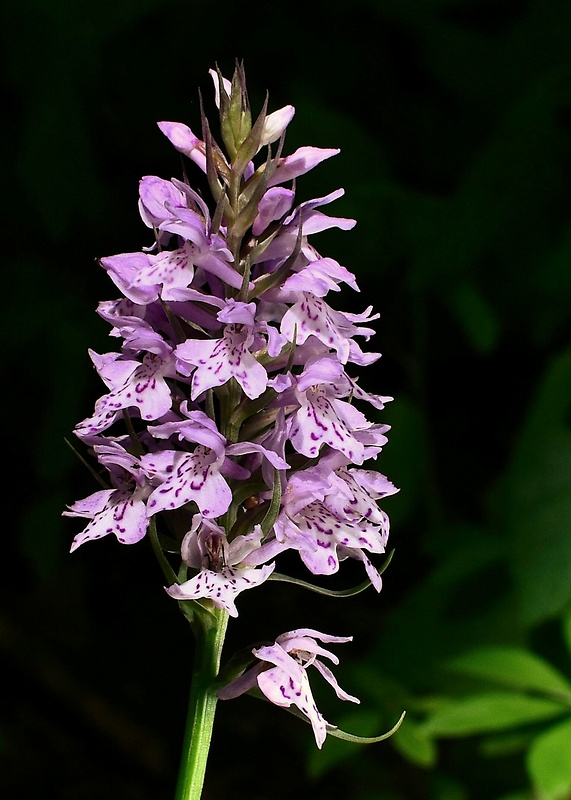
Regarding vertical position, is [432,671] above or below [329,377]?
below

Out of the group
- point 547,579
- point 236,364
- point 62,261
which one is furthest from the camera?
point 62,261

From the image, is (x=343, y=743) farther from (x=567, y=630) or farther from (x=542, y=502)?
(x=542, y=502)

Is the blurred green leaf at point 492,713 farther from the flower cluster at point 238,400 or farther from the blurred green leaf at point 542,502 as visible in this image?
the flower cluster at point 238,400

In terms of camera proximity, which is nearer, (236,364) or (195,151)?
(236,364)

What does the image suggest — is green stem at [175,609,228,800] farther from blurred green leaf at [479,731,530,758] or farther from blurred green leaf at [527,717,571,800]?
blurred green leaf at [479,731,530,758]

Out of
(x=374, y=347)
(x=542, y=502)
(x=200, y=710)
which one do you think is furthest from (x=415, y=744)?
(x=374, y=347)

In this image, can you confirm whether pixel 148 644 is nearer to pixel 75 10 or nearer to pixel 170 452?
pixel 75 10

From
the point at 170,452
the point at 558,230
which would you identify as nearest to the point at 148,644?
the point at 558,230
